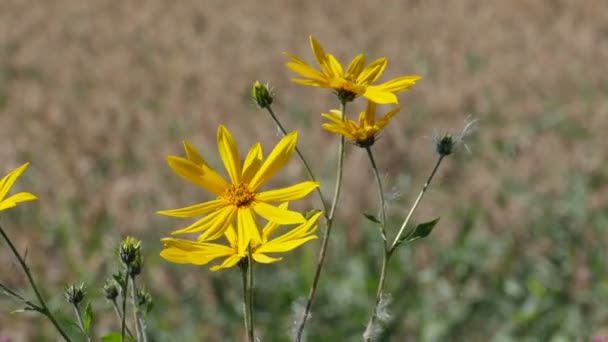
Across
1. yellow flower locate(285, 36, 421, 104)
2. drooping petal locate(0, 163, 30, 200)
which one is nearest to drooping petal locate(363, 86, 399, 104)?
yellow flower locate(285, 36, 421, 104)

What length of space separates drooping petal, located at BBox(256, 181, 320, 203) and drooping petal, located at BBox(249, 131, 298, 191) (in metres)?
0.02

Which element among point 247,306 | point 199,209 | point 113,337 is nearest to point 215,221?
point 199,209

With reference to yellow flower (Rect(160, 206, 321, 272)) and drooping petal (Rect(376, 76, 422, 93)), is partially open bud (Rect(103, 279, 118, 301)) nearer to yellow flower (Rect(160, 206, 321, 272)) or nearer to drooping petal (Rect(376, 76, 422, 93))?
yellow flower (Rect(160, 206, 321, 272))

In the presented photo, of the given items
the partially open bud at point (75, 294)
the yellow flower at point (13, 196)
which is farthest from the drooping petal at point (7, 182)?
the partially open bud at point (75, 294)

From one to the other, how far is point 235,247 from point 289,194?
0.36 ft

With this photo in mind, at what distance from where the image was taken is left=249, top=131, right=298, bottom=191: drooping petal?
1.15m

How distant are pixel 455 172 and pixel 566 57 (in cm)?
192

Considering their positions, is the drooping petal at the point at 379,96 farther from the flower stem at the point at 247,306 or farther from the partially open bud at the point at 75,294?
the partially open bud at the point at 75,294

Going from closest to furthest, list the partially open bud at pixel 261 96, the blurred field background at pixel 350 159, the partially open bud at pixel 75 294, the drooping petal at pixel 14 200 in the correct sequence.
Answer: the drooping petal at pixel 14 200 < the partially open bud at pixel 75 294 < the partially open bud at pixel 261 96 < the blurred field background at pixel 350 159

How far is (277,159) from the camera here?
1.17 metres

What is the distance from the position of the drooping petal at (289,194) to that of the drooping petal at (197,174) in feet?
0.19

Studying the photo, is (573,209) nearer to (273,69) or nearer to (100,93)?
(273,69)

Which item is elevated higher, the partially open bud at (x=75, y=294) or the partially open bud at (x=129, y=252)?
the partially open bud at (x=129, y=252)

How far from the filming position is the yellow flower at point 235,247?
1.08 meters
